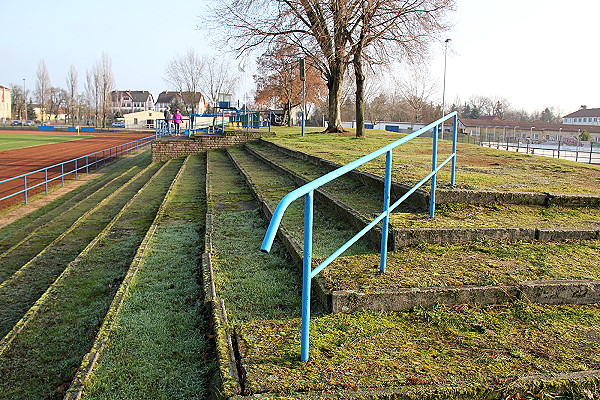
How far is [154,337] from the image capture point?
12.0 ft

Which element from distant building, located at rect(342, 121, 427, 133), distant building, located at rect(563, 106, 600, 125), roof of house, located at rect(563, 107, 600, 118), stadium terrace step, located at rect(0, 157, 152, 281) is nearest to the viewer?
stadium terrace step, located at rect(0, 157, 152, 281)

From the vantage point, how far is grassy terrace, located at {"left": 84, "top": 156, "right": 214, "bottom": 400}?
299 centimetres

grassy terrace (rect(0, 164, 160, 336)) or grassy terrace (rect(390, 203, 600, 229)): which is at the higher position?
grassy terrace (rect(390, 203, 600, 229))

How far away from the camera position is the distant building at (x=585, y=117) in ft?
345

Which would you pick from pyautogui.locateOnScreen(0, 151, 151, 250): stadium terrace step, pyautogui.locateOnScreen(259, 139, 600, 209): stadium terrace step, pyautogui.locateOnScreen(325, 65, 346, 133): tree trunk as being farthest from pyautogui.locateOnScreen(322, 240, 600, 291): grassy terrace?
pyautogui.locateOnScreen(325, 65, 346, 133): tree trunk

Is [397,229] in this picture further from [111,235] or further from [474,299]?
[111,235]

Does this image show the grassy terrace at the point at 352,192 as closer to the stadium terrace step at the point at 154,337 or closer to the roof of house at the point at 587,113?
the stadium terrace step at the point at 154,337

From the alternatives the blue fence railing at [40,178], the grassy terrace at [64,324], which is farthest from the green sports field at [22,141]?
the grassy terrace at [64,324]

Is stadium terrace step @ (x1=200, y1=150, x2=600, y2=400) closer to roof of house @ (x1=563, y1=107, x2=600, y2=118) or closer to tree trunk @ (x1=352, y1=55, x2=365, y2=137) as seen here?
tree trunk @ (x1=352, y1=55, x2=365, y2=137)

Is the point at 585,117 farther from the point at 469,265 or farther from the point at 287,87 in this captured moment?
the point at 469,265

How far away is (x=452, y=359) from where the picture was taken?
2836 mm

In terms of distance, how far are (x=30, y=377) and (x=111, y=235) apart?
4.46 metres

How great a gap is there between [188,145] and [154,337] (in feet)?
60.7

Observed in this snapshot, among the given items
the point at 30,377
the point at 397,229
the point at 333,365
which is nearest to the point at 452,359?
the point at 333,365
